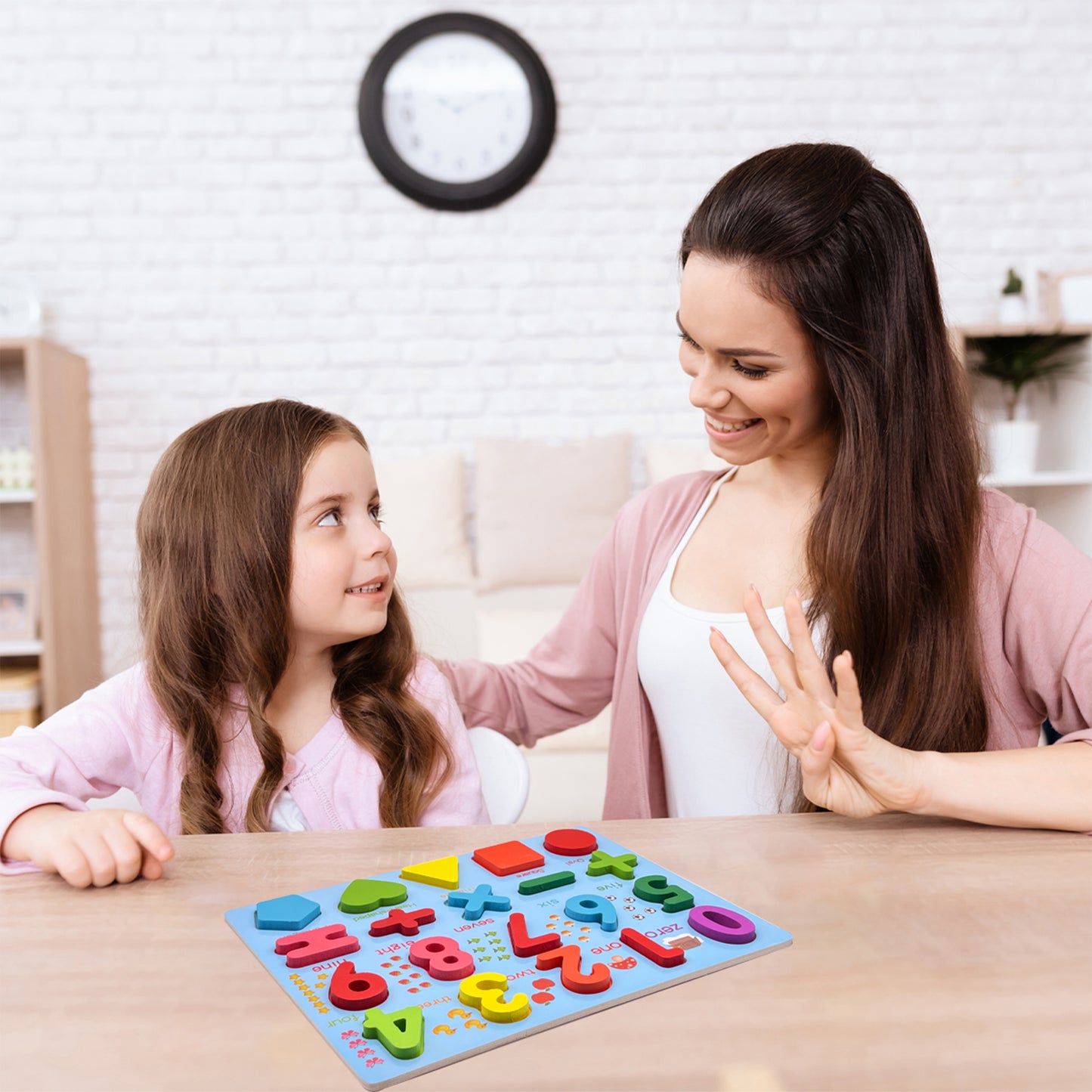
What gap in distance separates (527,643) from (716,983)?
6.35 feet

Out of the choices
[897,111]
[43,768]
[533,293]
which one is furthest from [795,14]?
[43,768]

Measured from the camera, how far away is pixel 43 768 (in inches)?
38.2

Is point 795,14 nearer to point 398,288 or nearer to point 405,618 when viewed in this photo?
point 398,288

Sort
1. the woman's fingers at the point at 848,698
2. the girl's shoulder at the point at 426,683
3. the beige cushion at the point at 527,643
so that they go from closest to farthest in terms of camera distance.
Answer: the woman's fingers at the point at 848,698 → the girl's shoulder at the point at 426,683 → the beige cushion at the point at 527,643

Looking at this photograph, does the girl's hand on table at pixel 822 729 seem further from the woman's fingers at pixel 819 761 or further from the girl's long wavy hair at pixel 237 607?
the girl's long wavy hair at pixel 237 607

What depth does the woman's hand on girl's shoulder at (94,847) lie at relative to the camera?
730mm

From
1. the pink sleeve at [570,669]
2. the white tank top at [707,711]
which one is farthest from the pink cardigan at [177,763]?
the white tank top at [707,711]

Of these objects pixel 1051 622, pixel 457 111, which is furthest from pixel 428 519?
pixel 1051 622

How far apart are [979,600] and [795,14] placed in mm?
2606

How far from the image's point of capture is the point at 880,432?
1.09 meters

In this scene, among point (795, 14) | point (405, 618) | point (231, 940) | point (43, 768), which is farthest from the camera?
point (795, 14)

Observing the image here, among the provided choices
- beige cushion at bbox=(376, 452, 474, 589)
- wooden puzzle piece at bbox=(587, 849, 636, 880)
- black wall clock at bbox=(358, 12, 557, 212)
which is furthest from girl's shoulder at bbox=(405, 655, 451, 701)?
black wall clock at bbox=(358, 12, 557, 212)

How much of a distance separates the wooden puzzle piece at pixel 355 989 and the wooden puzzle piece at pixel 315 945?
0.09 ft

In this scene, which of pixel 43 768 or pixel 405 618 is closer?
pixel 43 768
